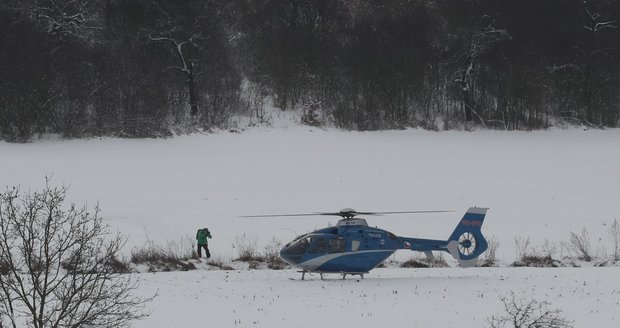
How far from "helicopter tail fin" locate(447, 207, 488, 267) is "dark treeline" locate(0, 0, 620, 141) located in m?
23.7

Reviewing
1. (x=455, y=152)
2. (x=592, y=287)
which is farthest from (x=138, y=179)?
(x=592, y=287)

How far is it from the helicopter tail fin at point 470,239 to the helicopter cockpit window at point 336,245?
3.82m

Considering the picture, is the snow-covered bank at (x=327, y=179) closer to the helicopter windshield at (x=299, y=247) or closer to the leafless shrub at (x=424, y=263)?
the leafless shrub at (x=424, y=263)

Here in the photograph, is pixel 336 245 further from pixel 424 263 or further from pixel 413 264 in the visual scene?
pixel 424 263

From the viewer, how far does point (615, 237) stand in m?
32.1

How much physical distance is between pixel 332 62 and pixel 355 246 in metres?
28.6

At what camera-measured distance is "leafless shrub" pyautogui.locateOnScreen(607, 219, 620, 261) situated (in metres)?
31.5

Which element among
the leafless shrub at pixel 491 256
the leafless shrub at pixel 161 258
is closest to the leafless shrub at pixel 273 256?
the leafless shrub at pixel 161 258

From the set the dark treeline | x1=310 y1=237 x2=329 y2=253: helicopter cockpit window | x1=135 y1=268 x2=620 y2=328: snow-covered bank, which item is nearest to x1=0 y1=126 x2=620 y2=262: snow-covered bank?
the dark treeline

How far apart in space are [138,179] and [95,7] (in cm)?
1704

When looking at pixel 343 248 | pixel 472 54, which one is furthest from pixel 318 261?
pixel 472 54

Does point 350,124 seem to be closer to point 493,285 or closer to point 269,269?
point 269,269

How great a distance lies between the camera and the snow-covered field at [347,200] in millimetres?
21953

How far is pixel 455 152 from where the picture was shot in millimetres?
46281
